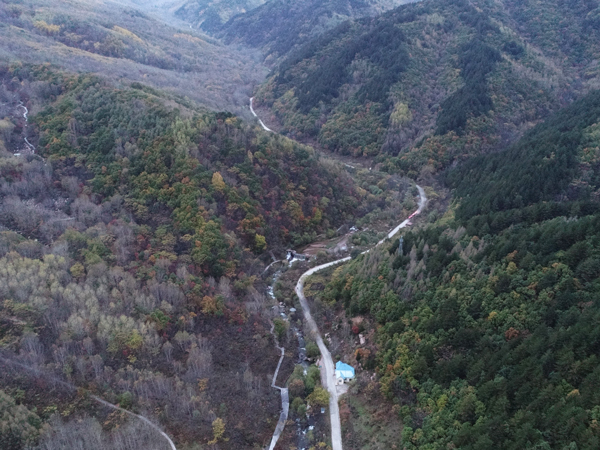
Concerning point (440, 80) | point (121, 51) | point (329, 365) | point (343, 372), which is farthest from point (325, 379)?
point (121, 51)

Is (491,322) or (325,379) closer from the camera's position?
(491,322)

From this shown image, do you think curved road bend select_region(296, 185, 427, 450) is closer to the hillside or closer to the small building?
the small building

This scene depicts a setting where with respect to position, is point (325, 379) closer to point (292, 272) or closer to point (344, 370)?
point (344, 370)

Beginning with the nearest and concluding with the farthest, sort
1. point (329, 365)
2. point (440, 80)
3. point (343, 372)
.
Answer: point (343, 372) < point (329, 365) < point (440, 80)

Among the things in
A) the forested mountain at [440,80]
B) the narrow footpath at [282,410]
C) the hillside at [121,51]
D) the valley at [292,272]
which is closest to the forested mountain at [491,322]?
the valley at [292,272]

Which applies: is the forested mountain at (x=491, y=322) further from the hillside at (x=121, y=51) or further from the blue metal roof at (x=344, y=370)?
the hillside at (x=121, y=51)

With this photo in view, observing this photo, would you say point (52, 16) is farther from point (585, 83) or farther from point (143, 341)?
point (585, 83)
